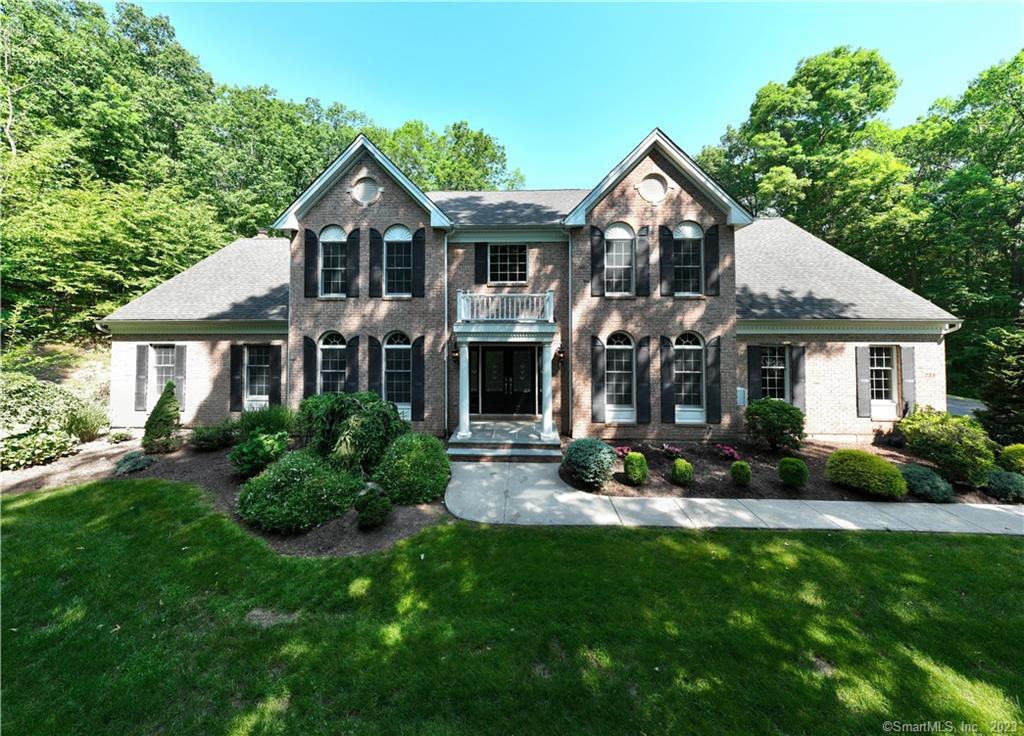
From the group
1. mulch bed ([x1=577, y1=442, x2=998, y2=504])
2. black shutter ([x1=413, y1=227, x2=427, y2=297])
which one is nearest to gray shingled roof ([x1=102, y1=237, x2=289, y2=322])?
black shutter ([x1=413, y1=227, x2=427, y2=297])

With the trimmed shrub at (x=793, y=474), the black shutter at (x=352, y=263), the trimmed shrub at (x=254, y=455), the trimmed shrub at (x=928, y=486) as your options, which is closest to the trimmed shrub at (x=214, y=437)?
the trimmed shrub at (x=254, y=455)

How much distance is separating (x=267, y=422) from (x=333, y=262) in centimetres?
602

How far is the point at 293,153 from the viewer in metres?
27.8

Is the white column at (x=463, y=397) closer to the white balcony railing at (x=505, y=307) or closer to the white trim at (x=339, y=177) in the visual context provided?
the white balcony railing at (x=505, y=307)

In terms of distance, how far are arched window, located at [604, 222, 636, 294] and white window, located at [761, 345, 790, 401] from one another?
5717mm

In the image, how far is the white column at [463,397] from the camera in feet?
35.9

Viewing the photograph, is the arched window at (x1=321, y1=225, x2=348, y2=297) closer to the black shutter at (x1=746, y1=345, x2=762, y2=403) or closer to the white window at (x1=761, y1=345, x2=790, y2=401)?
the black shutter at (x1=746, y1=345, x2=762, y2=403)

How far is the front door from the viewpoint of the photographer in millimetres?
13836

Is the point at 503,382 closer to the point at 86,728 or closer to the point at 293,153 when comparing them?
the point at 86,728

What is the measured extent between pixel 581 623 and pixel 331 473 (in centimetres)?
534

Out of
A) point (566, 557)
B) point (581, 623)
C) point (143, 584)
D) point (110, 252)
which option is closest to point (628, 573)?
point (566, 557)

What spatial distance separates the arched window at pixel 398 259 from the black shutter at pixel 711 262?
10.2 m

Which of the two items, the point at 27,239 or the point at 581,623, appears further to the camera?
the point at 27,239

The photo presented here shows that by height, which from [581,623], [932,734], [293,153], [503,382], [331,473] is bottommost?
[932,734]
